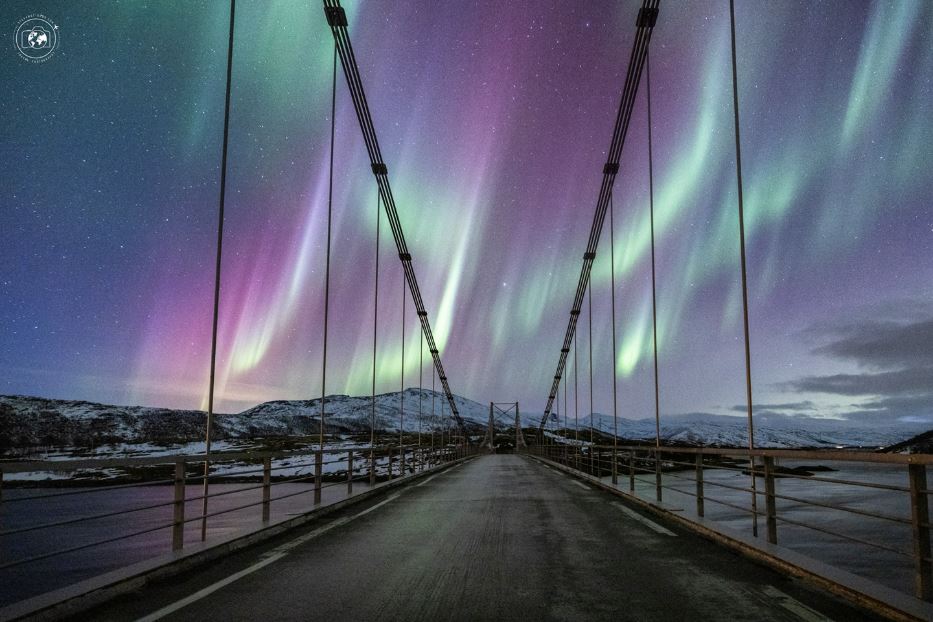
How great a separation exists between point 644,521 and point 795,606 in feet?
17.5

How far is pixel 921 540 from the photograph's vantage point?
4.65 m

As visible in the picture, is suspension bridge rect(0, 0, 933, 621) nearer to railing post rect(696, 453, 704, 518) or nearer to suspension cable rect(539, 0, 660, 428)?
railing post rect(696, 453, 704, 518)

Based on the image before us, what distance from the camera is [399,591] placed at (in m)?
5.29

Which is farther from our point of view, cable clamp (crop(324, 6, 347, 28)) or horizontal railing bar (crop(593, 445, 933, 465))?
cable clamp (crop(324, 6, 347, 28))

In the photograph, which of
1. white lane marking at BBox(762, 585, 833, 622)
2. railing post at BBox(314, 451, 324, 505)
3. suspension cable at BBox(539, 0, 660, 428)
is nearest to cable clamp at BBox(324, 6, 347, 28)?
suspension cable at BBox(539, 0, 660, 428)

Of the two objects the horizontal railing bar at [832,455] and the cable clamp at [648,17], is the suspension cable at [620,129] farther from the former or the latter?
the horizontal railing bar at [832,455]

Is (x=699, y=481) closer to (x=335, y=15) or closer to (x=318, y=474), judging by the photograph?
(x=318, y=474)

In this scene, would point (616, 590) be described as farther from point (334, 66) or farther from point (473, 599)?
point (334, 66)

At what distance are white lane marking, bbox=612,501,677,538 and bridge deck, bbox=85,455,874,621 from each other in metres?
0.05

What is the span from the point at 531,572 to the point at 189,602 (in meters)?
2.86

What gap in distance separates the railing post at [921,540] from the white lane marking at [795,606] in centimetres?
72

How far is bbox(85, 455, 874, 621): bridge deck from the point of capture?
4.65 meters

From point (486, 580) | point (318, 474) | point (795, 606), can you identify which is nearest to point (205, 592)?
point (486, 580)

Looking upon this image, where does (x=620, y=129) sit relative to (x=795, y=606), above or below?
above
